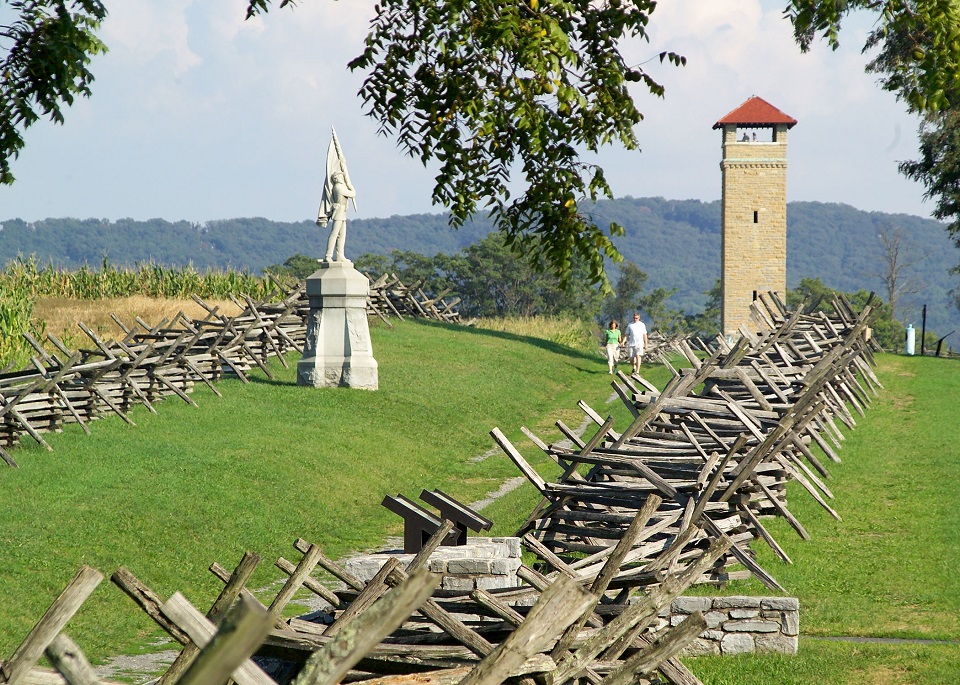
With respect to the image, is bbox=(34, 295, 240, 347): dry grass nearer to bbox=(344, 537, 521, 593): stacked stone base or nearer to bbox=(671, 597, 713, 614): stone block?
bbox=(344, 537, 521, 593): stacked stone base

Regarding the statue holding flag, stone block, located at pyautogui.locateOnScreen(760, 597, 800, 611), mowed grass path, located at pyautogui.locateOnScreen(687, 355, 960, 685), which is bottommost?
mowed grass path, located at pyautogui.locateOnScreen(687, 355, 960, 685)

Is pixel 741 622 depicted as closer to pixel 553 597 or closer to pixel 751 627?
pixel 751 627

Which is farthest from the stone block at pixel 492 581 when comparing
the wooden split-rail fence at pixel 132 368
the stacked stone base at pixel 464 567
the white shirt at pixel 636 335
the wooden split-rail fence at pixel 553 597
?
the white shirt at pixel 636 335

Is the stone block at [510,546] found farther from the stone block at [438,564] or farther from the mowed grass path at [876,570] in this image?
the mowed grass path at [876,570]

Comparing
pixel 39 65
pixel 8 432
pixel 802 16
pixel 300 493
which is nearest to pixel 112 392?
pixel 8 432

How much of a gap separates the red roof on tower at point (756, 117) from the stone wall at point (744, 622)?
142ft

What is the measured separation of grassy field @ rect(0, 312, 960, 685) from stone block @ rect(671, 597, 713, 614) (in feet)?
1.22

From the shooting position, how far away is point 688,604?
26.5ft

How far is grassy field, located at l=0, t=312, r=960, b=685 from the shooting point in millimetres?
8859

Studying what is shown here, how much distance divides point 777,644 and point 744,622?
0.27m

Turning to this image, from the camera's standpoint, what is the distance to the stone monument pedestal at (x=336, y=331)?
21047 mm

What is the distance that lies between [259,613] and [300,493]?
1219cm

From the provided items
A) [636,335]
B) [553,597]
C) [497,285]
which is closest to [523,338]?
[636,335]

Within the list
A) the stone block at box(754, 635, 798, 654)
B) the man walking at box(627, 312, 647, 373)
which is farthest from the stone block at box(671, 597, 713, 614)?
the man walking at box(627, 312, 647, 373)
